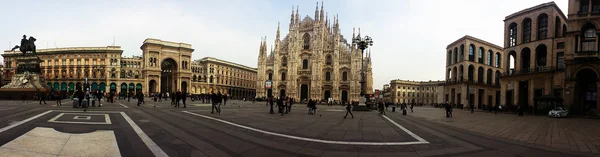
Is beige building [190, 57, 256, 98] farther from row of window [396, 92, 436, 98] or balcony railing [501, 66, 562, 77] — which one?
balcony railing [501, 66, 562, 77]

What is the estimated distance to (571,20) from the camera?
2914 centimetres

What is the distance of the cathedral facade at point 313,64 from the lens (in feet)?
219

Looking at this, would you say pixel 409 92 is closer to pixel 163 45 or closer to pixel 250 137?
pixel 163 45

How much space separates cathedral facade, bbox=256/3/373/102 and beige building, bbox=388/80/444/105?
50.3 meters

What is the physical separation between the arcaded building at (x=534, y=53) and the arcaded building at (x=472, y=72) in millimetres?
9012

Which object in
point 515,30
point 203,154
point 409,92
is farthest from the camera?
point 409,92

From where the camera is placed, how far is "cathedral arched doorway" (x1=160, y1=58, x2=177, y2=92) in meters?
71.9

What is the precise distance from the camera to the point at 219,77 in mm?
91750

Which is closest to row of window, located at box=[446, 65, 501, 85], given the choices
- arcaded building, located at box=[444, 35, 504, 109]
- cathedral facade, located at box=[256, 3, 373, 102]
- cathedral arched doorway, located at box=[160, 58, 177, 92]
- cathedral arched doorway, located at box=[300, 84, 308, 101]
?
arcaded building, located at box=[444, 35, 504, 109]

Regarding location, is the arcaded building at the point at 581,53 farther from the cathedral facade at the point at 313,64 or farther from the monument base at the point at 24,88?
the monument base at the point at 24,88

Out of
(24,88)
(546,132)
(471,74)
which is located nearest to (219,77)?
(24,88)

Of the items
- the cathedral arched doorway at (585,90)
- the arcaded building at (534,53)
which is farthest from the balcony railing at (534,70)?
the cathedral arched doorway at (585,90)

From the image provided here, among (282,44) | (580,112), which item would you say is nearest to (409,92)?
(282,44)

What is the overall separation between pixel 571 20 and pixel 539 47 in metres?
9.90
